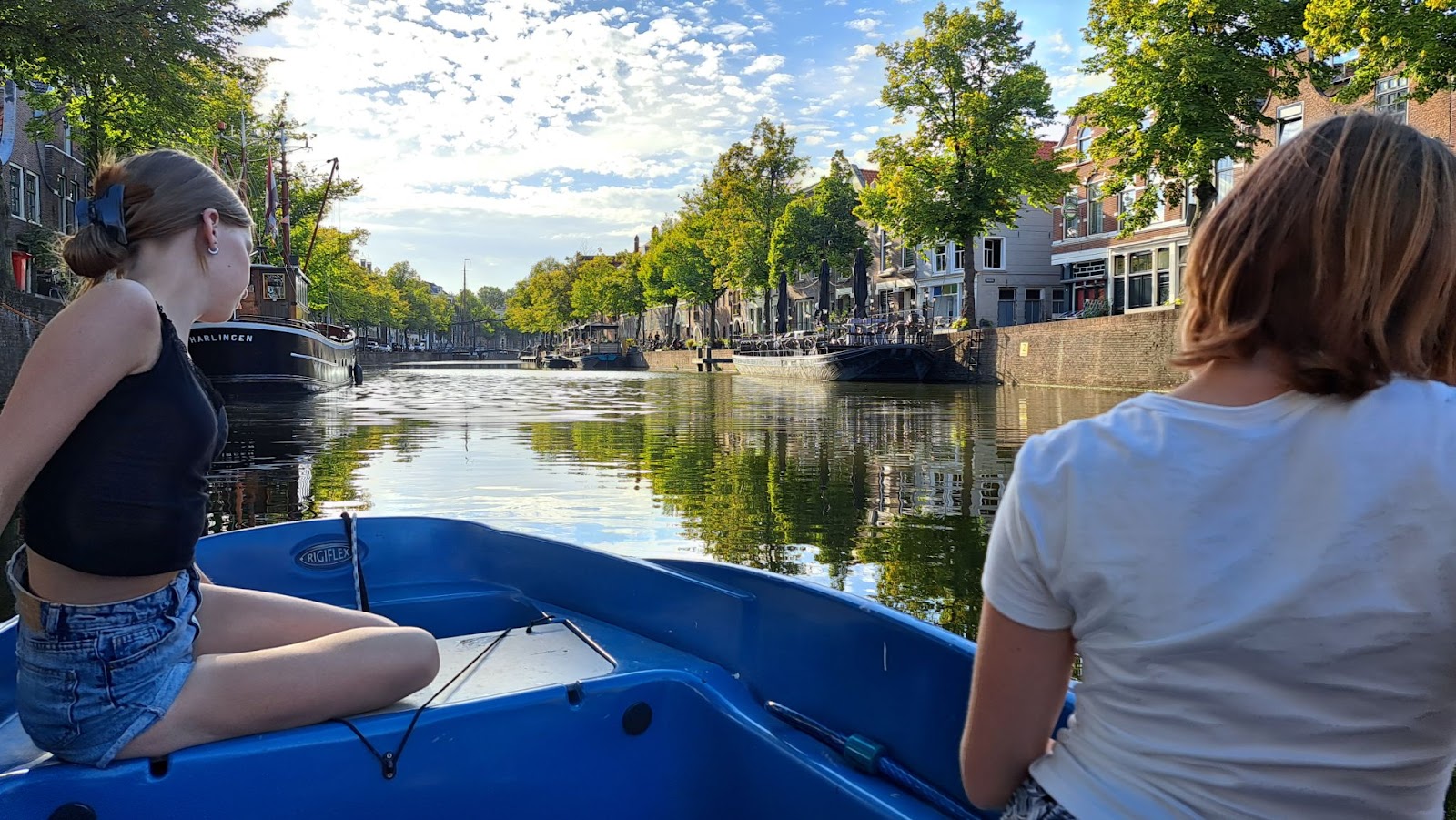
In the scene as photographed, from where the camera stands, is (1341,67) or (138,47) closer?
(138,47)

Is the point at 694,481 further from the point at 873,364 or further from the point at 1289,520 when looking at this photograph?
the point at 873,364

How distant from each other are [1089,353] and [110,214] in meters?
22.0

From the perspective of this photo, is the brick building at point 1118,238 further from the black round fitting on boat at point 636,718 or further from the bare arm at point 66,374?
the bare arm at point 66,374

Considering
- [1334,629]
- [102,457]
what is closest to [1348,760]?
[1334,629]

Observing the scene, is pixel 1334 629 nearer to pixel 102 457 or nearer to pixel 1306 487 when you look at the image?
pixel 1306 487

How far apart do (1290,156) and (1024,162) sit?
26.3 metres

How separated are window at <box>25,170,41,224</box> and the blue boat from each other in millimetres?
27939

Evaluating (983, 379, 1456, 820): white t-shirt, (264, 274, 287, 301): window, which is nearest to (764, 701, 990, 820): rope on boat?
(983, 379, 1456, 820): white t-shirt

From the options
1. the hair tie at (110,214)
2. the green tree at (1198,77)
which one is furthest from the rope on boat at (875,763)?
the green tree at (1198,77)

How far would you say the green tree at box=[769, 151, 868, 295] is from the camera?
38094 millimetres

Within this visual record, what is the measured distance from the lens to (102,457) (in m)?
1.59

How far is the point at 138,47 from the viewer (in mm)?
13180

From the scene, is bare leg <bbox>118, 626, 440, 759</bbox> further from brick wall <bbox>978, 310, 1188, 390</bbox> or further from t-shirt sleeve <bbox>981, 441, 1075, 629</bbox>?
brick wall <bbox>978, 310, 1188, 390</bbox>

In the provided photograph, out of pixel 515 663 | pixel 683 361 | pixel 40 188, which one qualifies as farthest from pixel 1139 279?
pixel 515 663
